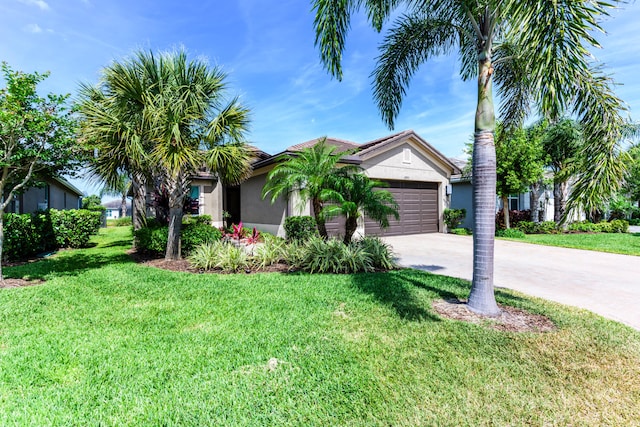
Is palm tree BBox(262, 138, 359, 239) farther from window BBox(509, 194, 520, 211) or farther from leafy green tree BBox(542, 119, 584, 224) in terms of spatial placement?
window BBox(509, 194, 520, 211)

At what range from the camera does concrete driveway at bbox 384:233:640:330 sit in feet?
16.9

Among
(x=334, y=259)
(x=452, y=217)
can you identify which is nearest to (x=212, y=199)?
(x=334, y=259)

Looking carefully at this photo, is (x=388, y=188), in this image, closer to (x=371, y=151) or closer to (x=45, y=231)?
(x=371, y=151)

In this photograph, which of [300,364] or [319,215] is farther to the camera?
[319,215]

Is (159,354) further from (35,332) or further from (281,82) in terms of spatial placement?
(281,82)

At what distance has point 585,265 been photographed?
8.03 metres

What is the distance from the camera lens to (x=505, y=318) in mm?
4285

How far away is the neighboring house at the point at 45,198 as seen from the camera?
11.7 m

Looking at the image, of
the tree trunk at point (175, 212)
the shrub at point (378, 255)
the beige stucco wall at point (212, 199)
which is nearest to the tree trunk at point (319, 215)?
the shrub at point (378, 255)

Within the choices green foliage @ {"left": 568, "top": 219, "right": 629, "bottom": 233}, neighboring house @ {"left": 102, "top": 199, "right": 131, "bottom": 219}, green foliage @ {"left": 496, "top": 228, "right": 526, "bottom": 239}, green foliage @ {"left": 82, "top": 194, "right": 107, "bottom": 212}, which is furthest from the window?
neighboring house @ {"left": 102, "top": 199, "right": 131, "bottom": 219}

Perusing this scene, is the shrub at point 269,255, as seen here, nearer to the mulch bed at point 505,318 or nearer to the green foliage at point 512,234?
the mulch bed at point 505,318

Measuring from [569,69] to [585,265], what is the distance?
7049 mm

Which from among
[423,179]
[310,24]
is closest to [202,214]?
[423,179]

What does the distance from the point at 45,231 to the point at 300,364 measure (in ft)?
39.0
